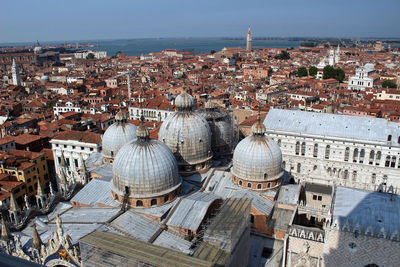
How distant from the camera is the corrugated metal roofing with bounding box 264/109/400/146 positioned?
2964cm

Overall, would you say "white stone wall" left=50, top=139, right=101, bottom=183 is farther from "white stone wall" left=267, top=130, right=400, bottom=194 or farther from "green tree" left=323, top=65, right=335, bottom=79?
"green tree" left=323, top=65, right=335, bottom=79

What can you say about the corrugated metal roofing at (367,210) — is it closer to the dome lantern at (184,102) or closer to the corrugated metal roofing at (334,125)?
the corrugated metal roofing at (334,125)

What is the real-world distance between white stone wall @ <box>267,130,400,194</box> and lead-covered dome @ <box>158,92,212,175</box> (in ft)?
36.7

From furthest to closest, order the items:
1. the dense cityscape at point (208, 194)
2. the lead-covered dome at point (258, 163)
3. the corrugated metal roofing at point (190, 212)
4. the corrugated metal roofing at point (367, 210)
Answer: the lead-covered dome at point (258, 163) < the corrugated metal roofing at point (190, 212) < the corrugated metal roofing at point (367, 210) < the dense cityscape at point (208, 194)

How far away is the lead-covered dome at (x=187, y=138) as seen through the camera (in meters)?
23.3

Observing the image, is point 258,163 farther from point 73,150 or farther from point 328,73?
point 328,73

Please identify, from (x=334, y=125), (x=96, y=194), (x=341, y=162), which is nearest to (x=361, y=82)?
(x=334, y=125)

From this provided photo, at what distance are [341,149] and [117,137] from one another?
20418mm

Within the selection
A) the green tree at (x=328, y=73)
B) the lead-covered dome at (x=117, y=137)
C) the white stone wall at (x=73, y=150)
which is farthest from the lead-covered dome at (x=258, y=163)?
the green tree at (x=328, y=73)

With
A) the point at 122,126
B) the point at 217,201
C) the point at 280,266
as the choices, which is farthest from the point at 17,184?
the point at 280,266

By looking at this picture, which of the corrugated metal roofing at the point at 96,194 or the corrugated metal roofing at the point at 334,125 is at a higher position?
the corrugated metal roofing at the point at 334,125

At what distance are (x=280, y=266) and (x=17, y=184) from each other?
941 inches

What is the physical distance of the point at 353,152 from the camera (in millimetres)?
29812

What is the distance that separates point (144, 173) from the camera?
19.4 m
